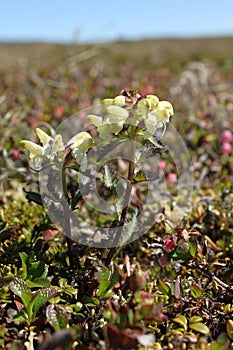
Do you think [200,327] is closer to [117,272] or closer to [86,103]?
[117,272]

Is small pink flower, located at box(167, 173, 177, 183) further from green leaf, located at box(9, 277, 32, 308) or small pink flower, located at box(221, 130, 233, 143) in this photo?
green leaf, located at box(9, 277, 32, 308)

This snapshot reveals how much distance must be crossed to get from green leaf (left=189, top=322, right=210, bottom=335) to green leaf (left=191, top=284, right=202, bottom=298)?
0.41ft

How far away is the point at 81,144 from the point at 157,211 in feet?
3.26

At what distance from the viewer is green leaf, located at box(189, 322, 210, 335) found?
1568 millimetres

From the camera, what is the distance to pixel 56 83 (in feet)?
20.3

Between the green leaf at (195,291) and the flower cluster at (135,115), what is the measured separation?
577mm

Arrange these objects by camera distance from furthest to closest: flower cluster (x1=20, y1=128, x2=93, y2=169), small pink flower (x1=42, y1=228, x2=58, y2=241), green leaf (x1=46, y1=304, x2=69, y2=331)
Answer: small pink flower (x1=42, y1=228, x2=58, y2=241)
flower cluster (x1=20, y1=128, x2=93, y2=169)
green leaf (x1=46, y1=304, x2=69, y2=331)

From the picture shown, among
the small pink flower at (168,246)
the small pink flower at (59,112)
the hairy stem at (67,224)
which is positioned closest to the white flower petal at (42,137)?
the hairy stem at (67,224)

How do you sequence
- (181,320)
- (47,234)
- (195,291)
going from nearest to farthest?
(181,320)
(195,291)
(47,234)

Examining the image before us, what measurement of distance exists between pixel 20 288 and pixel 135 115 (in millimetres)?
715

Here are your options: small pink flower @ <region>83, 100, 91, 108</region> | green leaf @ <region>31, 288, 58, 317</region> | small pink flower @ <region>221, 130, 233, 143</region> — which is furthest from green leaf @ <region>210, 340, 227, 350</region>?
small pink flower @ <region>83, 100, 91, 108</region>

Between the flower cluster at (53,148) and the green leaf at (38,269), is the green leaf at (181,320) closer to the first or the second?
the green leaf at (38,269)

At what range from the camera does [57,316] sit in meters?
1.51

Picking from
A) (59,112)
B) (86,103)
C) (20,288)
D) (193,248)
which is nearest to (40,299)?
(20,288)
